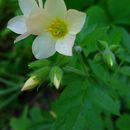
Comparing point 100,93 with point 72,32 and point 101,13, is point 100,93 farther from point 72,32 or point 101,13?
point 101,13

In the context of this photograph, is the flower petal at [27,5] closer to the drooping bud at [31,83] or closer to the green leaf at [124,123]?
the drooping bud at [31,83]

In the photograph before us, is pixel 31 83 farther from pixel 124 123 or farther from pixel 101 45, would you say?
pixel 124 123

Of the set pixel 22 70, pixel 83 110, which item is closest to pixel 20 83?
pixel 22 70

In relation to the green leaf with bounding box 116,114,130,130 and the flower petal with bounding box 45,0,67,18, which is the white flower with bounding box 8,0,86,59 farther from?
the green leaf with bounding box 116,114,130,130

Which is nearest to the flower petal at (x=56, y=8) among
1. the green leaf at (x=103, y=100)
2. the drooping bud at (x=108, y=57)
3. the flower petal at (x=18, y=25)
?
the flower petal at (x=18, y=25)

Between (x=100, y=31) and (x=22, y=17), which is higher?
(x=22, y=17)

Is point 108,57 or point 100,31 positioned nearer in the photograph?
point 108,57

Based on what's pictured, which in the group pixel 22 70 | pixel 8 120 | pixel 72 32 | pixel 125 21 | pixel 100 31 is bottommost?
pixel 8 120

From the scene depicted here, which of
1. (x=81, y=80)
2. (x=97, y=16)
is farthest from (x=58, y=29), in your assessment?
(x=97, y=16)
